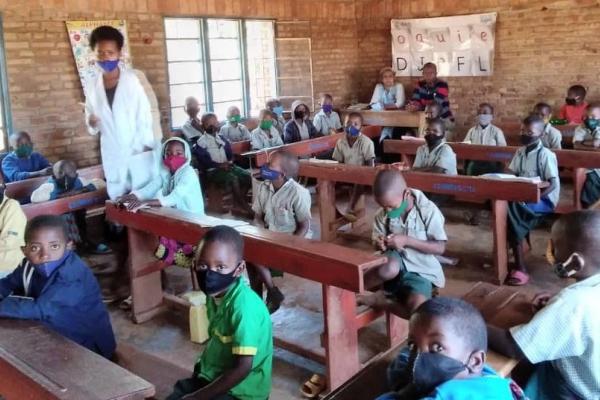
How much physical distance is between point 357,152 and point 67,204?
10.3 feet

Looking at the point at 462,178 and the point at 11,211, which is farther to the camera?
the point at 462,178

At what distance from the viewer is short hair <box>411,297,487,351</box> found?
6.10 ft

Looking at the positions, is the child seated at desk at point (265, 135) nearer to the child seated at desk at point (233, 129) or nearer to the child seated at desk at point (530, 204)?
the child seated at desk at point (233, 129)

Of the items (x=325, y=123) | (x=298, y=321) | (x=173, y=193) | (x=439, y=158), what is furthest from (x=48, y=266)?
(x=325, y=123)

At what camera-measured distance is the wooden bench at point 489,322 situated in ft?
7.15

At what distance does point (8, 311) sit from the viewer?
2896 millimetres

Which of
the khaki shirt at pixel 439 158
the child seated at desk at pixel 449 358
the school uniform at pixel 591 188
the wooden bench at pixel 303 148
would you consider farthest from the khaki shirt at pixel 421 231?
the wooden bench at pixel 303 148

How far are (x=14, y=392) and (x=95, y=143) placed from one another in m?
6.34

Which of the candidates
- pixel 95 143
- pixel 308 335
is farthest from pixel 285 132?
pixel 308 335

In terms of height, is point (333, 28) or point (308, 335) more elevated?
point (333, 28)

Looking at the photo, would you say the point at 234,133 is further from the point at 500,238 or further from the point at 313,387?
the point at 313,387

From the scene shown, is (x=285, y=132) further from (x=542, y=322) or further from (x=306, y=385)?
(x=542, y=322)

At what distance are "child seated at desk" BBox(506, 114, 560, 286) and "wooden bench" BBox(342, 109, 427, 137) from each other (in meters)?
3.66

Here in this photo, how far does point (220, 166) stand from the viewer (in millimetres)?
8062
